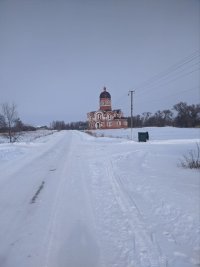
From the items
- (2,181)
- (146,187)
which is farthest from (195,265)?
(2,181)

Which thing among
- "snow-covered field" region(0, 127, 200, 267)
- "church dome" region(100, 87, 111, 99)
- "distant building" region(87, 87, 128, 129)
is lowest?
"snow-covered field" region(0, 127, 200, 267)

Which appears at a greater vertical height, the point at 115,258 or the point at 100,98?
the point at 100,98

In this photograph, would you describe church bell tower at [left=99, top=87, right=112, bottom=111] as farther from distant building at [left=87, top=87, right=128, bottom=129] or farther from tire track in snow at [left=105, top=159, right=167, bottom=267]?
tire track in snow at [left=105, top=159, right=167, bottom=267]

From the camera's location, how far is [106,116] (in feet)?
347

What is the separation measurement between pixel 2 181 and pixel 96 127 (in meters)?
100.0

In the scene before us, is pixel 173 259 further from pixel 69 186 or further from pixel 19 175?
pixel 19 175

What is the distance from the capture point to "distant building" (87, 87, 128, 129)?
10588 centimetres

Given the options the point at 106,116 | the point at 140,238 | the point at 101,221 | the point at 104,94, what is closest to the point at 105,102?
the point at 104,94

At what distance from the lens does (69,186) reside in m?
8.87

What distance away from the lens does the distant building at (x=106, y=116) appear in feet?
347

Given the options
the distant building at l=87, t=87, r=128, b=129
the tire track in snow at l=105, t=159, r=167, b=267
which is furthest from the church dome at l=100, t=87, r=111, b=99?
the tire track in snow at l=105, t=159, r=167, b=267

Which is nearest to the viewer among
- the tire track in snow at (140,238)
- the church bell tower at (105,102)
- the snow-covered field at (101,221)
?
the tire track in snow at (140,238)

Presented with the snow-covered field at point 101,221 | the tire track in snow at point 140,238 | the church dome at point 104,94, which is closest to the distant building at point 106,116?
the church dome at point 104,94

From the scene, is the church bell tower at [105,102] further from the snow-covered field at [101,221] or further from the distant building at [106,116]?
the snow-covered field at [101,221]
